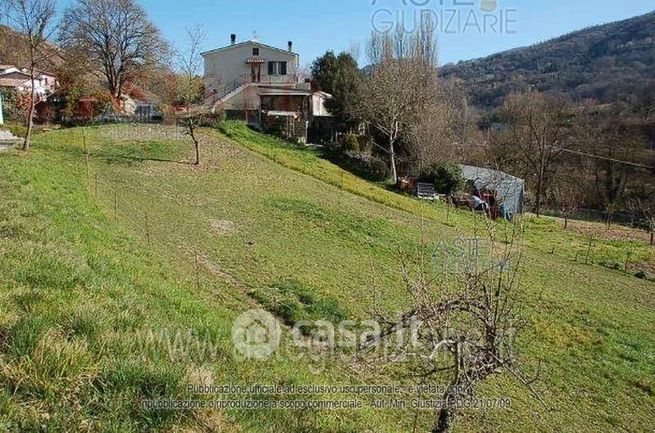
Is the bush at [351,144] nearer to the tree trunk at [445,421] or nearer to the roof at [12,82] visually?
the roof at [12,82]

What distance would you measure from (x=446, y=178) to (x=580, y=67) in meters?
65.0

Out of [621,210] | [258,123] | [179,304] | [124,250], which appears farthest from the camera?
[621,210]

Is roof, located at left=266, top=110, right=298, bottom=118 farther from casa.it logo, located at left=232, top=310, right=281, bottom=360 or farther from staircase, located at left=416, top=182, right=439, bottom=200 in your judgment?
casa.it logo, located at left=232, top=310, right=281, bottom=360

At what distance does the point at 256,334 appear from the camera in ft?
18.4

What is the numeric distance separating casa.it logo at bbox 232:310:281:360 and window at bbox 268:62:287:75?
31561 mm

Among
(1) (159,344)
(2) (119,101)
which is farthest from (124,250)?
Result: (2) (119,101)

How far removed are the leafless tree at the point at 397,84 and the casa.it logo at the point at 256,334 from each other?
842 inches

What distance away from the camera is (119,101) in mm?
33719

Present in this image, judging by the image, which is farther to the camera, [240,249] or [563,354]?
[240,249]

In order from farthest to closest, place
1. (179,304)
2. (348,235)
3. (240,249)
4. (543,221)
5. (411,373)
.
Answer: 1. (543,221)
2. (348,235)
3. (240,249)
4. (411,373)
5. (179,304)

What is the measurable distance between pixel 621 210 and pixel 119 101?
4155 cm

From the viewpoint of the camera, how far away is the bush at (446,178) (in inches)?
1038

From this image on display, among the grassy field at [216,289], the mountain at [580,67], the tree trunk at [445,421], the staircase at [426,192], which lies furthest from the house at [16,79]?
the mountain at [580,67]

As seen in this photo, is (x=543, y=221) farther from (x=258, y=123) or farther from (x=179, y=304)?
(x=179, y=304)
